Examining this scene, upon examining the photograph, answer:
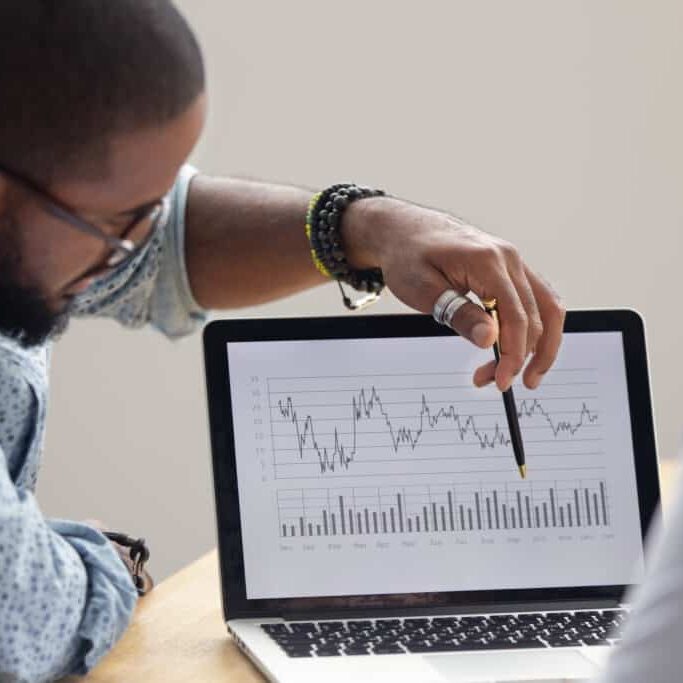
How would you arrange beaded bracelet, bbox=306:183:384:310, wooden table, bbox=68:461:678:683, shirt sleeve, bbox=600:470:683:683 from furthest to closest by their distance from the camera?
beaded bracelet, bbox=306:183:384:310, wooden table, bbox=68:461:678:683, shirt sleeve, bbox=600:470:683:683

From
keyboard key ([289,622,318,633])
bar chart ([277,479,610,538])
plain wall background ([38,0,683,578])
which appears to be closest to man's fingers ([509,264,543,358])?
bar chart ([277,479,610,538])

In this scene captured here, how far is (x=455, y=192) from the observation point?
96.8 inches

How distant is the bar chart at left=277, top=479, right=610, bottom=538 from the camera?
44.2 inches

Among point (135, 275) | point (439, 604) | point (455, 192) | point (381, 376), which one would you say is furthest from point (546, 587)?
point (455, 192)

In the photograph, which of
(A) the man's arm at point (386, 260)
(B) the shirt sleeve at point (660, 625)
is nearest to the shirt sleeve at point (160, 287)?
(A) the man's arm at point (386, 260)

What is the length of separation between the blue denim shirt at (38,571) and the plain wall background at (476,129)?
55.4 inches

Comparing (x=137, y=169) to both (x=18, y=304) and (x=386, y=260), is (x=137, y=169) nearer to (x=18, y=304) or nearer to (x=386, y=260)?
(x=18, y=304)

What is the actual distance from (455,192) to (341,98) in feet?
A: 0.85

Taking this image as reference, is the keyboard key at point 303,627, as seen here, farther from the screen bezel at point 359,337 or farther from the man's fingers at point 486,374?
the man's fingers at point 486,374

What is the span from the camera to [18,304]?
3.15 feet

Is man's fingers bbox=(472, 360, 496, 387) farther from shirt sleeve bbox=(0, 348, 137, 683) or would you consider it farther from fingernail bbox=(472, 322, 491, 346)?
shirt sleeve bbox=(0, 348, 137, 683)

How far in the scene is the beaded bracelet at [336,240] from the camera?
1287 mm

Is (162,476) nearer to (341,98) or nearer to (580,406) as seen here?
(341,98)

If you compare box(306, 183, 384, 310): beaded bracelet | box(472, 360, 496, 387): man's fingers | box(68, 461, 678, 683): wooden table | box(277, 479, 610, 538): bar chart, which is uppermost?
box(306, 183, 384, 310): beaded bracelet
